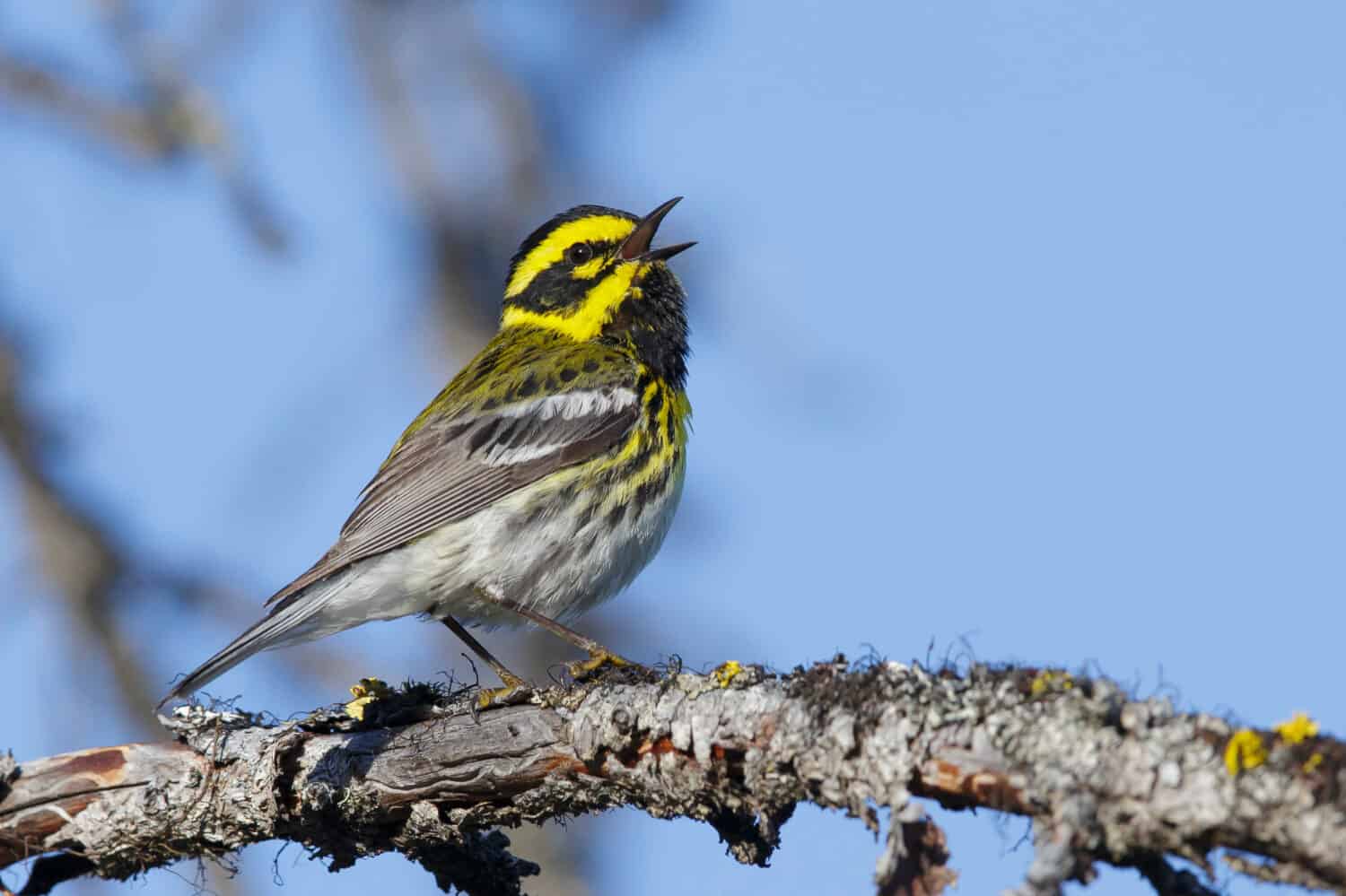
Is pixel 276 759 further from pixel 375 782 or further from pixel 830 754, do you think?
pixel 830 754

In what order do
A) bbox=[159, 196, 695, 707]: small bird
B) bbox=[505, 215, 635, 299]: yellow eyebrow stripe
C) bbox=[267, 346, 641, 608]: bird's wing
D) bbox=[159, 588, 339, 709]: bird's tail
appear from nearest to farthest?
bbox=[159, 588, 339, 709]: bird's tail → bbox=[159, 196, 695, 707]: small bird → bbox=[267, 346, 641, 608]: bird's wing → bbox=[505, 215, 635, 299]: yellow eyebrow stripe

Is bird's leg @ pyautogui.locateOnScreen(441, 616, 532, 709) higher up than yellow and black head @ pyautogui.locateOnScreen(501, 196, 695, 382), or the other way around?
yellow and black head @ pyautogui.locateOnScreen(501, 196, 695, 382)

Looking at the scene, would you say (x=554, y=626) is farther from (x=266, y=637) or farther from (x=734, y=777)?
(x=734, y=777)

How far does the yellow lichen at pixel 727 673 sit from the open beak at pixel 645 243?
147 inches

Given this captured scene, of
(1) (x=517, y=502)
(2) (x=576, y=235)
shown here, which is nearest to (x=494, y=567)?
(1) (x=517, y=502)

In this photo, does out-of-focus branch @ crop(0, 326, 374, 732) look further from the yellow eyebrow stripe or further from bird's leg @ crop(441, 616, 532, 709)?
the yellow eyebrow stripe

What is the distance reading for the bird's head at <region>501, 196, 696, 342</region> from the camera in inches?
313

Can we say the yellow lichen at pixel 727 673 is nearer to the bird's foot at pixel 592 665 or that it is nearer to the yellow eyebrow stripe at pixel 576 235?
the bird's foot at pixel 592 665

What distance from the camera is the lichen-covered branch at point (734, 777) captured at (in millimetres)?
3197

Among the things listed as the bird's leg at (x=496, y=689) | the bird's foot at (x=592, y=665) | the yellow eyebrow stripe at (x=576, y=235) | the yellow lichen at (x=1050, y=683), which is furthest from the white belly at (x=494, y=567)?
the yellow lichen at (x=1050, y=683)

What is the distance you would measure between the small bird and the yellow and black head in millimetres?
27

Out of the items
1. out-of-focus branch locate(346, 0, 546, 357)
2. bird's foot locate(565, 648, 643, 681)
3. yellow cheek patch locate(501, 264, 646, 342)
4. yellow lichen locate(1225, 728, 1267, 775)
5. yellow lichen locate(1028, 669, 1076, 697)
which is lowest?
yellow lichen locate(1225, 728, 1267, 775)

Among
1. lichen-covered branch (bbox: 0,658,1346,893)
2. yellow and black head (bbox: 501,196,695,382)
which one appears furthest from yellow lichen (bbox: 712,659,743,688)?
yellow and black head (bbox: 501,196,695,382)

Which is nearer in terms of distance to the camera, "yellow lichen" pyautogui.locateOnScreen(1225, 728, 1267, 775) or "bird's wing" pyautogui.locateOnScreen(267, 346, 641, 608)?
"yellow lichen" pyautogui.locateOnScreen(1225, 728, 1267, 775)
